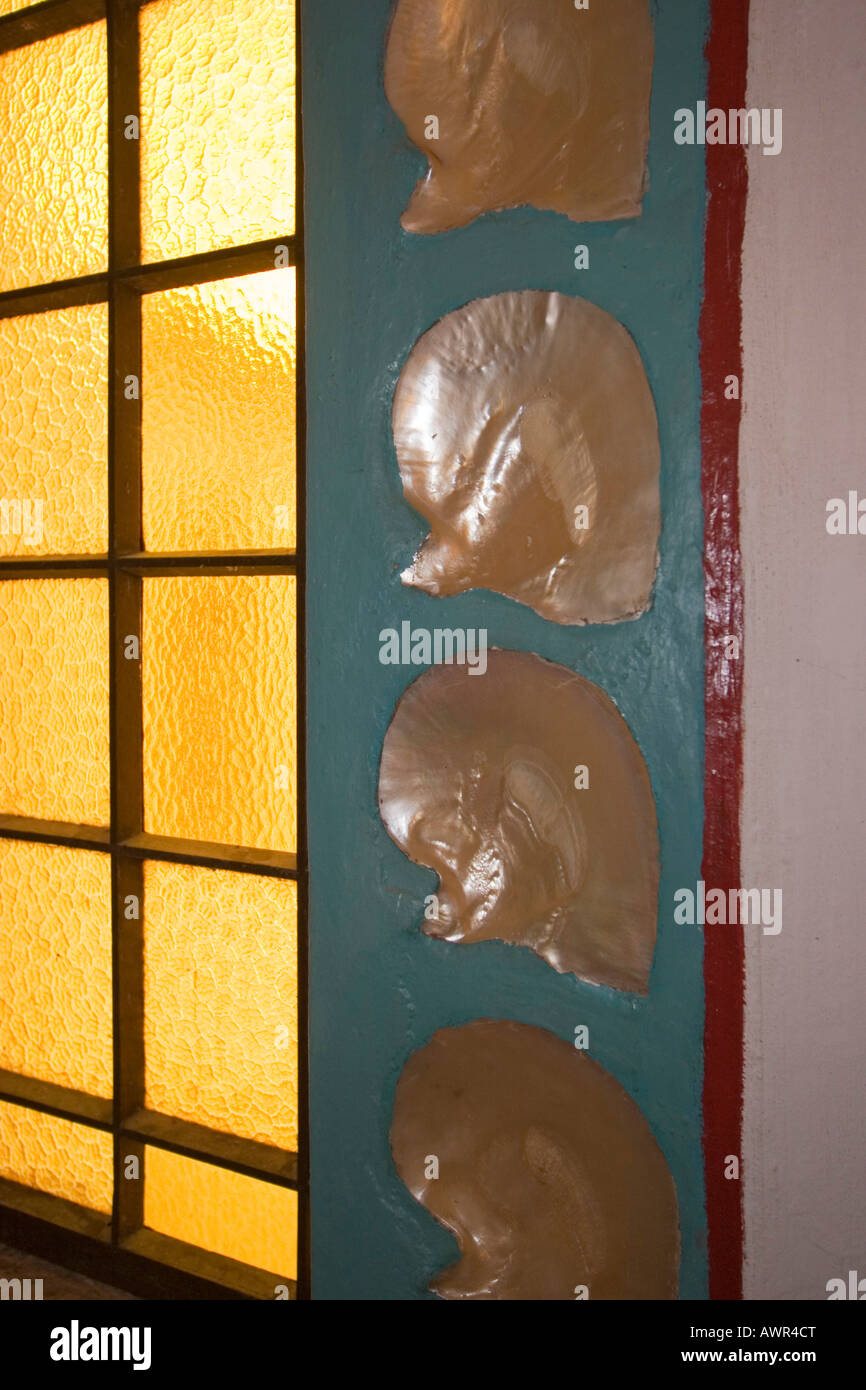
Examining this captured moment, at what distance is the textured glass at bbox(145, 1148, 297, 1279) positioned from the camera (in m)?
1.37

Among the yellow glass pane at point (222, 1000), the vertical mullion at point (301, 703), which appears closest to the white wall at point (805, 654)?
the vertical mullion at point (301, 703)

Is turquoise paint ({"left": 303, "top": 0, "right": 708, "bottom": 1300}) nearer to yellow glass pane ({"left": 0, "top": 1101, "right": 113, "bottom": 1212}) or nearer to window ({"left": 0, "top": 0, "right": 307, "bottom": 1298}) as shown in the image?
window ({"left": 0, "top": 0, "right": 307, "bottom": 1298})

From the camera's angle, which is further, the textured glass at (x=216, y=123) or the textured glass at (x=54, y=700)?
the textured glass at (x=54, y=700)

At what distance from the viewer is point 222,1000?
141cm

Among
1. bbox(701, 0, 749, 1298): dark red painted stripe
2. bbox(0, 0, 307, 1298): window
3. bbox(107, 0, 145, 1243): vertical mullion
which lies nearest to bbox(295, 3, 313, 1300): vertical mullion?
bbox(0, 0, 307, 1298): window

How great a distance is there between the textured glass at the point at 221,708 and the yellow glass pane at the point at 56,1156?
524mm

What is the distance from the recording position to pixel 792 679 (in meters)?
0.98

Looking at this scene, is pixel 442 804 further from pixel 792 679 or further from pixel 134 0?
pixel 134 0

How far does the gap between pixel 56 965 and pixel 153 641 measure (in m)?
0.56

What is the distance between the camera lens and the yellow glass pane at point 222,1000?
4.48ft

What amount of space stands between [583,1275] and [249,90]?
1548 millimetres

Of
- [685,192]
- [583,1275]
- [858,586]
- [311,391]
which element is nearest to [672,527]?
[858,586]

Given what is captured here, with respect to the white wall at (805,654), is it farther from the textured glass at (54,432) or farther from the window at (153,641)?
the textured glass at (54,432)
